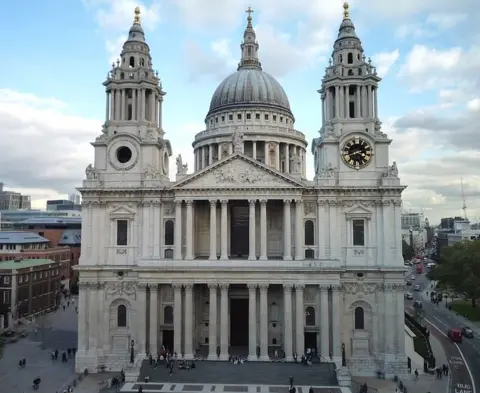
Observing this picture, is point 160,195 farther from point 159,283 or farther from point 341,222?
point 341,222

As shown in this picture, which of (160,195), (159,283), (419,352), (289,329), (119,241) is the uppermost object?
(160,195)

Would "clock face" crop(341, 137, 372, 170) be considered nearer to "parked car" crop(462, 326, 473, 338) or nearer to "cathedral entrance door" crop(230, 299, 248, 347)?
"cathedral entrance door" crop(230, 299, 248, 347)

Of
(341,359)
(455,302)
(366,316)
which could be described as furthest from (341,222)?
(455,302)

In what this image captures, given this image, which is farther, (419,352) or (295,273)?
(419,352)

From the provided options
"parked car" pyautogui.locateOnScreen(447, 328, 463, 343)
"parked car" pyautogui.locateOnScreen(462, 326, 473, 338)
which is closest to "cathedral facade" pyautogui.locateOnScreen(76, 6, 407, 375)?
"parked car" pyautogui.locateOnScreen(447, 328, 463, 343)

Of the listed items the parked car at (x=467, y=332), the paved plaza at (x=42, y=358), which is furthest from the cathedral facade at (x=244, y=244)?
the parked car at (x=467, y=332)

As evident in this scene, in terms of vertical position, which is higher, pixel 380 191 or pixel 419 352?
pixel 380 191

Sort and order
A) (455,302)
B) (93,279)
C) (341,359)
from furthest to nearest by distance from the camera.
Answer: (455,302) < (93,279) < (341,359)
